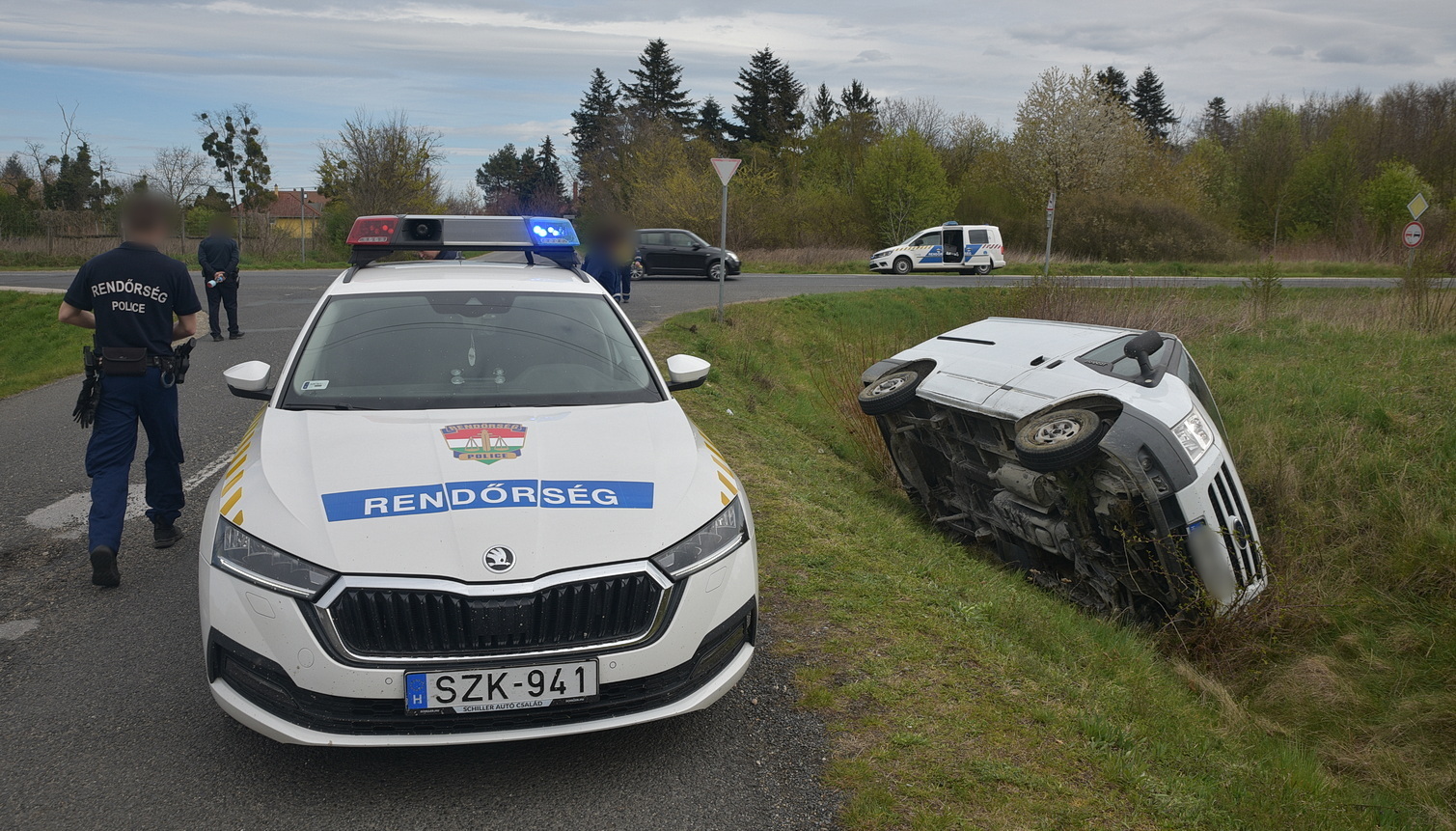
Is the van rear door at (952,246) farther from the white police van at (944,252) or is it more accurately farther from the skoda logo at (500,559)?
the skoda logo at (500,559)

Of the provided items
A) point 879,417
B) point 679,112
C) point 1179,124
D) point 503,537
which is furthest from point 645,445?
point 1179,124

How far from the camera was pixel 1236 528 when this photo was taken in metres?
5.52

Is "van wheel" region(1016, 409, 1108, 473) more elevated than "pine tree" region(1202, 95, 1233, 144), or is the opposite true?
"pine tree" region(1202, 95, 1233, 144)

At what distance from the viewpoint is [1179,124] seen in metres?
75.2

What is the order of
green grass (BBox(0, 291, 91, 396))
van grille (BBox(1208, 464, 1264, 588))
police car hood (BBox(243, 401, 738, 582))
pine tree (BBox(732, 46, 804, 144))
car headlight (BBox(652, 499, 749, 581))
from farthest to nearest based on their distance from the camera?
pine tree (BBox(732, 46, 804, 144)) → green grass (BBox(0, 291, 91, 396)) → van grille (BBox(1208, 464, 1264, 588)) → car headlight (BBox(652, 499, 749, 581)) → police car hood (BBox(243, 401, 738, 582))

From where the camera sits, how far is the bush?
126ft

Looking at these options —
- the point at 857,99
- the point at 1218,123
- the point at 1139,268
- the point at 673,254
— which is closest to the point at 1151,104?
the point at 1218,123

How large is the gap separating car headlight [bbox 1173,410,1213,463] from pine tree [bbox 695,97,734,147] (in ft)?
192

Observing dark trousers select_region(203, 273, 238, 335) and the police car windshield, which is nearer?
the police car windshield

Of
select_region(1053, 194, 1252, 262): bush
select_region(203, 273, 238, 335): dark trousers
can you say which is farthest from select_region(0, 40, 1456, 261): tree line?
select_region(203, 273, 238, 335): dark trousers

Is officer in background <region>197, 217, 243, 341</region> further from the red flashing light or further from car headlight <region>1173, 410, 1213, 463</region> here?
car headlight <region>1173, 410, 1213, 463</region>

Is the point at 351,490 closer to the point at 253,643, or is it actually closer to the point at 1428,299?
the point at 253,643

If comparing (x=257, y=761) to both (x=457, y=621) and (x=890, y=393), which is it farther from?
(x=890, y=393)

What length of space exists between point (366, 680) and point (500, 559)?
0.51 meters
